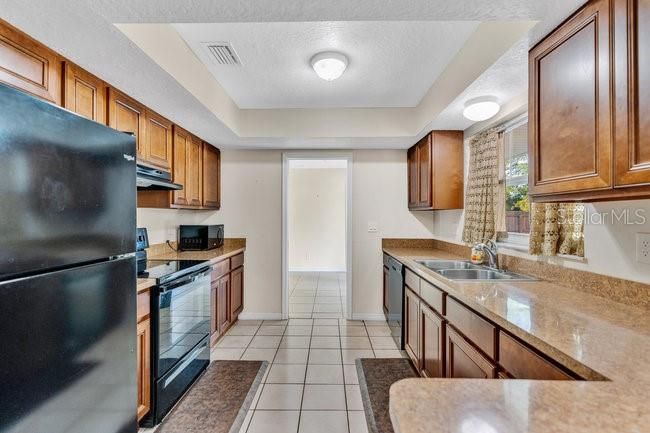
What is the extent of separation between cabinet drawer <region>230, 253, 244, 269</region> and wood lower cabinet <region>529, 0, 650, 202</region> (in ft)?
9.60

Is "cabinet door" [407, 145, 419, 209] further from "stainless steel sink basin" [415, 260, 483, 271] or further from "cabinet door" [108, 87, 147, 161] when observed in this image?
"cabinet door" [108, 87, 147, 161]

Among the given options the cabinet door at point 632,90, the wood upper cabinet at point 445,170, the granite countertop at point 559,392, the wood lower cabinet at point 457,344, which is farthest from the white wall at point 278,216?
the cabinet door at point 632,90

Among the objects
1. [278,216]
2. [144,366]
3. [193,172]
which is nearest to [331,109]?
[278,216]

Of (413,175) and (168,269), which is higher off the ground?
(413,175)

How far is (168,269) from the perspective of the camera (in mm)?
2283

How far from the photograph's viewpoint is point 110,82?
75.4 inches

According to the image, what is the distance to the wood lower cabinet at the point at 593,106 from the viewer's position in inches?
40.4

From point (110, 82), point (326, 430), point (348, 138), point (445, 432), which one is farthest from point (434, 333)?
point (110, 82)

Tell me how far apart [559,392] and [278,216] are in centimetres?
345

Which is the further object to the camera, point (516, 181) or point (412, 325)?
point (412, 325)

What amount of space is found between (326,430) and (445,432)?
1.60m

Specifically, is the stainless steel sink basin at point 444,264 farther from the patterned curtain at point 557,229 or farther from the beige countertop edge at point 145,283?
the beige countertop edge at point 145,283

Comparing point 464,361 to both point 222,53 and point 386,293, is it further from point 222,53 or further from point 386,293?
point 222,53

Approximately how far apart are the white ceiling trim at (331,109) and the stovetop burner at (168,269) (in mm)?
1244
